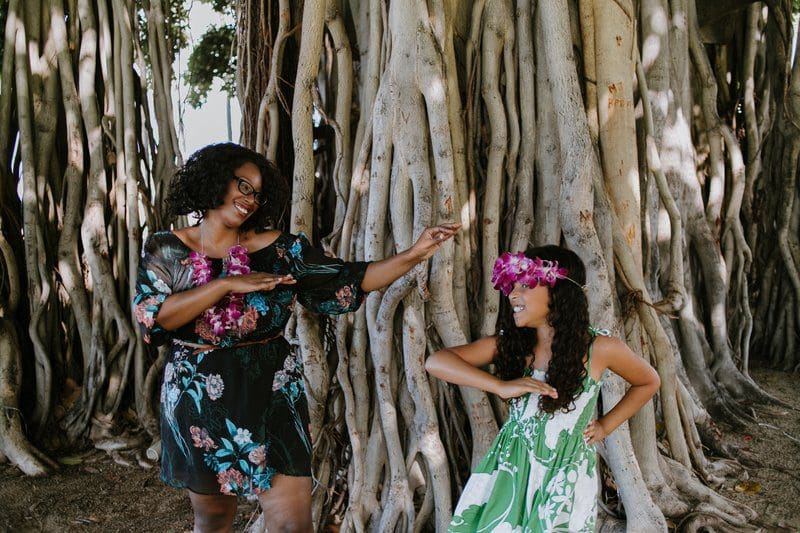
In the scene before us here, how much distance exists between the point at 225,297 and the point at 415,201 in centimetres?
101

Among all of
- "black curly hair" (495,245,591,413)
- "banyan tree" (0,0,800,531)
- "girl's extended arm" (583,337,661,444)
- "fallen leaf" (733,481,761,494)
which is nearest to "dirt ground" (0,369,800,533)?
"fallen leaf" (733,481,761,494)

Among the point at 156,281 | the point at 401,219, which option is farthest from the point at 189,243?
the point at 401,219

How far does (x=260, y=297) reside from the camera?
1.78m

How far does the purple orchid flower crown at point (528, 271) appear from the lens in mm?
1757

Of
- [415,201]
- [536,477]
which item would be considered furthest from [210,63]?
[536,477]

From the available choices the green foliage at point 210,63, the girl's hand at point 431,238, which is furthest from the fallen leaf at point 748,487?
the green foliage at point 210,63

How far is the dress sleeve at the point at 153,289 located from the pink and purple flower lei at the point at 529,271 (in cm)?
80

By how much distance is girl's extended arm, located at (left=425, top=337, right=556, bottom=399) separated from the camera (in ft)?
5.50

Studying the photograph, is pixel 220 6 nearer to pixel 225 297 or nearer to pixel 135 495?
pixel 135 495

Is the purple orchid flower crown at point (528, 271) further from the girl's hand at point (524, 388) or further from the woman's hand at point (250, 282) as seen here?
the woman's hand at point (250, 282)

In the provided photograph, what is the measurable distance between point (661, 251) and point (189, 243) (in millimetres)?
2267

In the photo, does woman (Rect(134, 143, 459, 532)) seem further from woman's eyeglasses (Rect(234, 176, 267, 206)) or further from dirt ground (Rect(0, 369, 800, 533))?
dirt ground (Rect(0, 369, 800, 533))

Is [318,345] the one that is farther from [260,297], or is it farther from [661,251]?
[661,251]

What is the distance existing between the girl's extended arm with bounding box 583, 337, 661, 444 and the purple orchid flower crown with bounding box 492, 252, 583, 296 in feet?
0.74
